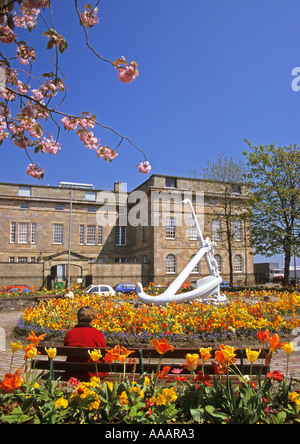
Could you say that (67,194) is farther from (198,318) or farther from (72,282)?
(198,318)

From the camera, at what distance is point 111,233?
48.2m

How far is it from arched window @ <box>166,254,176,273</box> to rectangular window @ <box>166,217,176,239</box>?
2325mm

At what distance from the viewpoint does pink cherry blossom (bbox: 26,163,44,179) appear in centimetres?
579

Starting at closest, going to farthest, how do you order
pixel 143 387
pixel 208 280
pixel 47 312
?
pixel 143 387
pixel 47 312
pixel 208 280

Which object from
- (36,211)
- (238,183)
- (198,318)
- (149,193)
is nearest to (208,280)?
(198,318)

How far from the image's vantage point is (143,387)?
156 inches

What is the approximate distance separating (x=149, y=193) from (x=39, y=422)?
130ft

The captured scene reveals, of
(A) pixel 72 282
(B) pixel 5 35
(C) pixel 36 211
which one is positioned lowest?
(A) pixel 72 282

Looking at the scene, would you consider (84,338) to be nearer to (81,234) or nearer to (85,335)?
(85,335)

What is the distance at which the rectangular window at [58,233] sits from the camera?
44.9 metres

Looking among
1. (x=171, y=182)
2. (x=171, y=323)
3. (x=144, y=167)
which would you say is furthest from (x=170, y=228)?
(x=144, y=167)

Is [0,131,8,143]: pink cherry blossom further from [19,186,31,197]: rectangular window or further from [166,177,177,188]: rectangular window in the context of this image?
[19,186,31,197]: rectangular window

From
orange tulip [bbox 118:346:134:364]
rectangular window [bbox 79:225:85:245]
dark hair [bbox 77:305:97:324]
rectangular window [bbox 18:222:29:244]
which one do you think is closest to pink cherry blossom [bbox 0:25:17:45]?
dark hair [bbox 77:305:97:324]
